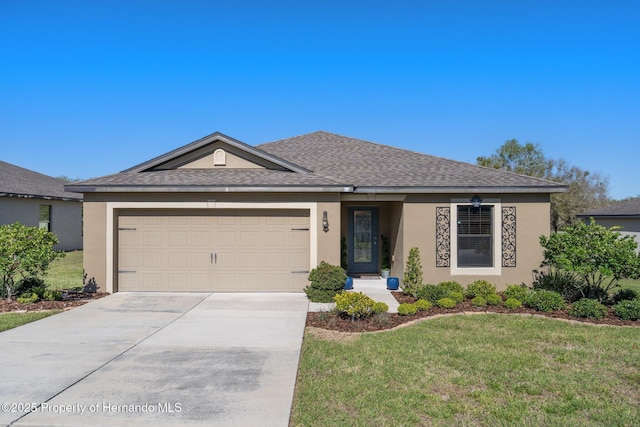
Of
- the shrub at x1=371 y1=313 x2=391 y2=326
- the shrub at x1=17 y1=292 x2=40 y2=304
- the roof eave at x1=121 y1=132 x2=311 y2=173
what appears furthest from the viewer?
the roof eave at x1=121 y1=132 x2=311 y2=173

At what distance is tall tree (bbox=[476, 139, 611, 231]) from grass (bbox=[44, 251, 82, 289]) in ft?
110

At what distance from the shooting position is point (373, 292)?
10875 mm

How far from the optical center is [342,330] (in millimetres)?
7281

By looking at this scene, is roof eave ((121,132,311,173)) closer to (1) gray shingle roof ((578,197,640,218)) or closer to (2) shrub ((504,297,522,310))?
(2) shrub ((504,297,522,310))

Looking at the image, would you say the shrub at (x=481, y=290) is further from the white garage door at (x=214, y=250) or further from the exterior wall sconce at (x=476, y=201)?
the white garage door at (x=214, y=250)

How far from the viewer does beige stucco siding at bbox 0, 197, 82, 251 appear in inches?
751

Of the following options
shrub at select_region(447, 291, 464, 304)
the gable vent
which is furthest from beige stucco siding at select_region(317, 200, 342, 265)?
the gable vent

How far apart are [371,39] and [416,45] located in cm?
209

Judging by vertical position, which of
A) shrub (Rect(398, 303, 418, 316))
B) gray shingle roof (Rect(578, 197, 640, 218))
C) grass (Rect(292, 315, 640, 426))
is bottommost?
grass (Rect(292, 315, 640, 426))

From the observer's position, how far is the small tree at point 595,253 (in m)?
8.23

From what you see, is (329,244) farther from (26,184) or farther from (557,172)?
(557,172)

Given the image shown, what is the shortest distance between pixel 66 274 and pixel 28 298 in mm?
5288

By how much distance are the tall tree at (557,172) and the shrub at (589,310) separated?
28112 mm

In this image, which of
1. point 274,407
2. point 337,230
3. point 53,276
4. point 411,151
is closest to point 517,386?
point 274,407
